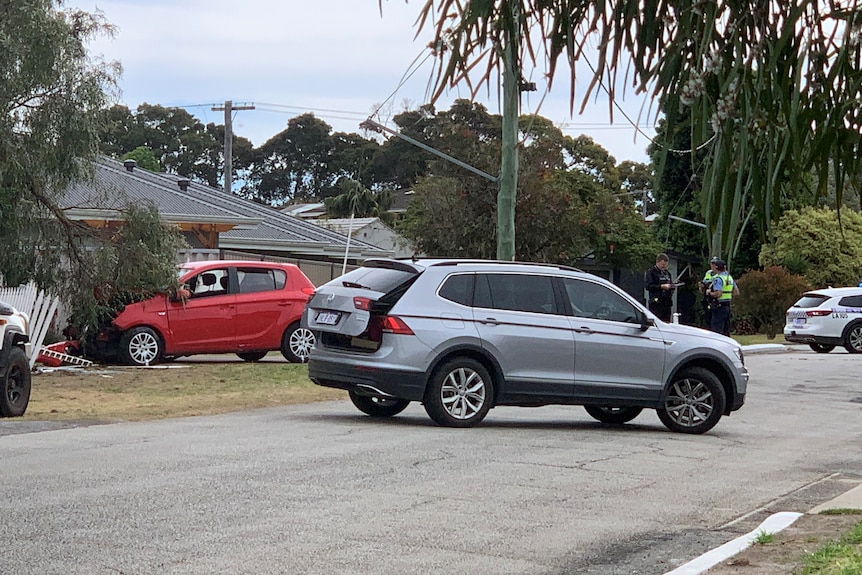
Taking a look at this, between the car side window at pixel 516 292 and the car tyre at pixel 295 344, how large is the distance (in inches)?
365

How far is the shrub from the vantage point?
3953 centimetres

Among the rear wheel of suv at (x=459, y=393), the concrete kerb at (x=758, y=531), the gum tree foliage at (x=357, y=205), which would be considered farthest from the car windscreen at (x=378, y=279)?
the gum tree foliage at (x=357, y=205)

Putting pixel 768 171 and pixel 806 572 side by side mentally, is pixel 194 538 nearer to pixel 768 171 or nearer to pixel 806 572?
pixel 806 572

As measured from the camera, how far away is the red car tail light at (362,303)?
13383mm

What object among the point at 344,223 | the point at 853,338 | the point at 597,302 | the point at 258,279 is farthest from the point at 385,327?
the point at 344,223

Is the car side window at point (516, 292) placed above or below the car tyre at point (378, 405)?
above

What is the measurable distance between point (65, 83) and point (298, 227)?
23.4m

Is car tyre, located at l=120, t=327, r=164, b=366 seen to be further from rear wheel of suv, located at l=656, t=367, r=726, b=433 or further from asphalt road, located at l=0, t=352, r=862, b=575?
rear wheel of suv, located at l=656, t=367, r=726, b=433

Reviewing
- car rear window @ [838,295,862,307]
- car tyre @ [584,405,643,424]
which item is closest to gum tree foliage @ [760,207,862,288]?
car rear window @ [838,295,862,307]

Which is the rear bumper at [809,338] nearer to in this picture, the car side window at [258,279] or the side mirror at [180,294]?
the car side window at [258,279]

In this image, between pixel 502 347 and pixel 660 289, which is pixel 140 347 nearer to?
pixel 660 289

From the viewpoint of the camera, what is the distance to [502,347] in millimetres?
13461

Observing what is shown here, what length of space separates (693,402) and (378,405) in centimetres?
340

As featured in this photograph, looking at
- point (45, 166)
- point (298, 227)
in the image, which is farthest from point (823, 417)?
point (298, 227)
